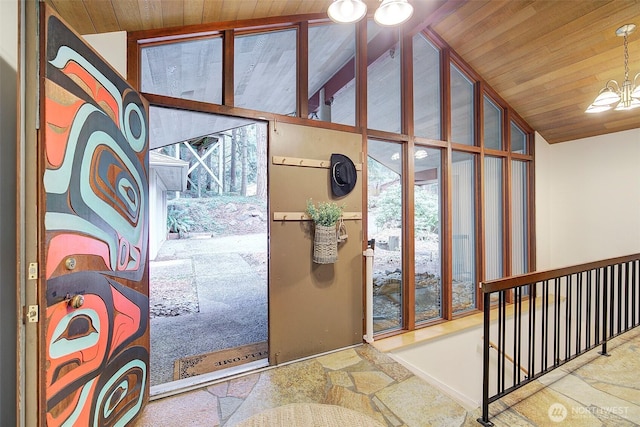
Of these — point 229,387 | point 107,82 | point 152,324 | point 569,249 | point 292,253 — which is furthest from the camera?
point 569,249

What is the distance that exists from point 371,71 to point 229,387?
3408 millimetres

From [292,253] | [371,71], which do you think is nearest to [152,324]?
[292,253]

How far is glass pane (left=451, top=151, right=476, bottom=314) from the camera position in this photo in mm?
3812

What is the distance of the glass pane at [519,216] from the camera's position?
443cm

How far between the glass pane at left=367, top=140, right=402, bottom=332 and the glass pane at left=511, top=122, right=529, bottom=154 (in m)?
2.34

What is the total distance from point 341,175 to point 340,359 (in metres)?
1.75

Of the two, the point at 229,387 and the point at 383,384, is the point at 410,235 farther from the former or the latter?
the point at 229,387

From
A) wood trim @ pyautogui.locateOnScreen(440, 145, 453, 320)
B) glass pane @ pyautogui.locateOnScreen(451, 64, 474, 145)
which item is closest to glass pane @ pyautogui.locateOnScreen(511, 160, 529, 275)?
glass pane @ pyautogui.locateOnScreen(451, 64, 474, 145)

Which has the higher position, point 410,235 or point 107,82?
point 107,82

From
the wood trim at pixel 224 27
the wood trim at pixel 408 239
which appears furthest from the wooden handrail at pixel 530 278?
the wood trim at pixel 224 27

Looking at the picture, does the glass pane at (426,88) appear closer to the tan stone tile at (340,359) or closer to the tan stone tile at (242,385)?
the tan stone tile at (340,359)

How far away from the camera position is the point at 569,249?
4555 mm

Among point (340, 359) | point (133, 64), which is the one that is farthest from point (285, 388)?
point (133, 64)

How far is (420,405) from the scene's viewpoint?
203 cm
